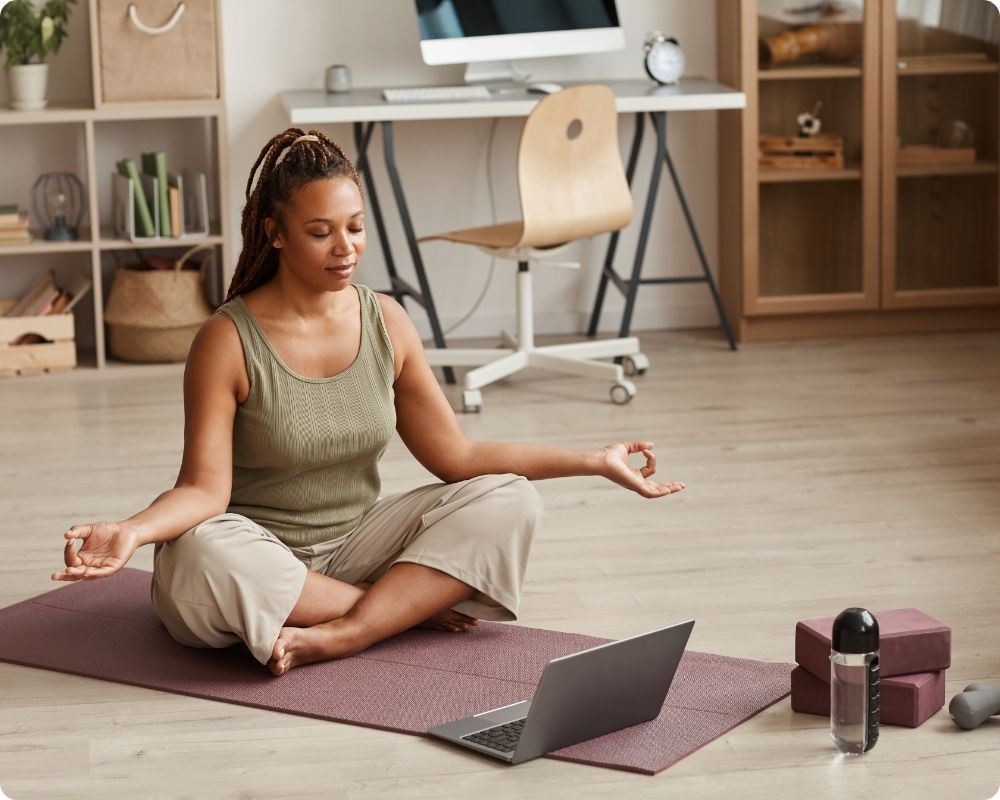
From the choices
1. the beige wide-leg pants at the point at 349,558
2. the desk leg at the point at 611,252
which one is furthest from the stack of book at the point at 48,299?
the beige wide-leg pants at the point at 349,558

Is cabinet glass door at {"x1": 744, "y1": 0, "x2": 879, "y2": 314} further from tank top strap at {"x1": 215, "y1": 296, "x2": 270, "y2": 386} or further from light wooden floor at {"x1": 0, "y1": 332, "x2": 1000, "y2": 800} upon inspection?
tank top strap at {"x1": 215, "y1": 296, "x2": 270, "y2": 386}

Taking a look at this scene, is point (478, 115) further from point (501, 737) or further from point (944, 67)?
point (501, 737)

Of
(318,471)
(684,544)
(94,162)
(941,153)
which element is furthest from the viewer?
(941,153)

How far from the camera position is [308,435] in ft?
7.81

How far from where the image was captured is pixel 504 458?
8.24ft

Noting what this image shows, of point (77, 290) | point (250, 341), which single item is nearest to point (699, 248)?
point (77, 290)

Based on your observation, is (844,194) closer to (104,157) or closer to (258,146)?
(258,146)

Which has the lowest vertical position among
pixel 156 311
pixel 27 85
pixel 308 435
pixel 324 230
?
pixel 156 311

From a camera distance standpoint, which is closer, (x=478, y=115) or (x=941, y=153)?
(x=478, y=115)

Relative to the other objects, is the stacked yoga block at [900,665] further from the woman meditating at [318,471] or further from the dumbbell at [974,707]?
the woman meditating at [318,471]

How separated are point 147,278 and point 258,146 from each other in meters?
0.62

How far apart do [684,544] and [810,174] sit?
2.23m

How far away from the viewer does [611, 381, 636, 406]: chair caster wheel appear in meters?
4.16

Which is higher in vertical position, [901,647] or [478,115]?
[478,115]
